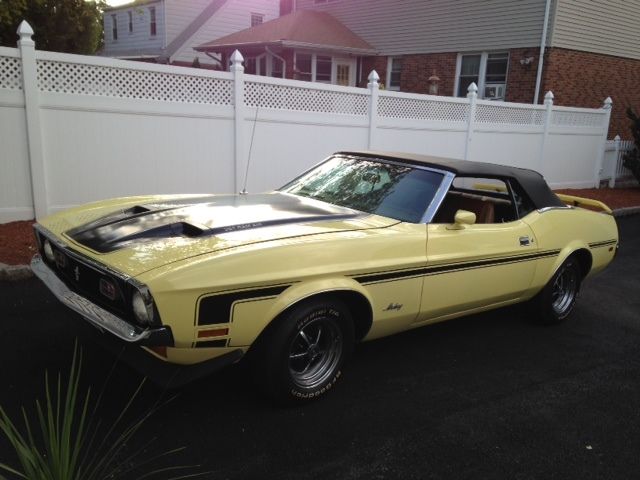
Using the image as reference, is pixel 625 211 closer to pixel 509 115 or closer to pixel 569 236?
pixel 509 115

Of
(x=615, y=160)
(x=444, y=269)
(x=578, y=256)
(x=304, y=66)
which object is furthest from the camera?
(x=304, y=66)

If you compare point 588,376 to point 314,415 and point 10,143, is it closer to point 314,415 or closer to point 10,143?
point 314,415

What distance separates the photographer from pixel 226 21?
2575 centimetres

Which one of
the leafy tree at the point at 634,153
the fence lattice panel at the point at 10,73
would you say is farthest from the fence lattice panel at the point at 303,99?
the leafy tree at the point at 634,153

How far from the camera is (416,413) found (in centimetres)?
331

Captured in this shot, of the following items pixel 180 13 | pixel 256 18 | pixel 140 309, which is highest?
pixel 256 18

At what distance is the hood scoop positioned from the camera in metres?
3.18

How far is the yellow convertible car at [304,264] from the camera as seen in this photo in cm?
276

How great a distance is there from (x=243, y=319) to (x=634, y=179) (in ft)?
51.0

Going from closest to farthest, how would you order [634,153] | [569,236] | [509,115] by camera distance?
1. [569,236]
2. [509,115]
3. [634,153]

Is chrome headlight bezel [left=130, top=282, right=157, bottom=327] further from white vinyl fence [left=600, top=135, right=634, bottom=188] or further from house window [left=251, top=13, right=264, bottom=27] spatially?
house window [left=251, top=13, right=264, bottom=27]

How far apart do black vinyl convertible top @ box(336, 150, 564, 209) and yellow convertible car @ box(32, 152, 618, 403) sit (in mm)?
18

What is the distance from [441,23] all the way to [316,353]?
16152mm

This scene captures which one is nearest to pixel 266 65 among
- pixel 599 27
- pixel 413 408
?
pixel 599 27
